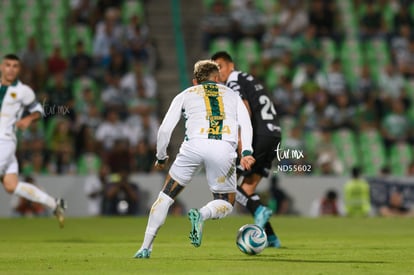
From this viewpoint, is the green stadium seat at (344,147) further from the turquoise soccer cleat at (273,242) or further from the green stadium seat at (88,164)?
the turquoise soccer cleat at (273,242)

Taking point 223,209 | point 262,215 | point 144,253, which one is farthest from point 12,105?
point 223,209

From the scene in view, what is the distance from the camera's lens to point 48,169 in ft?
74.1

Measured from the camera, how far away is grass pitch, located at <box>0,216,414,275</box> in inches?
404

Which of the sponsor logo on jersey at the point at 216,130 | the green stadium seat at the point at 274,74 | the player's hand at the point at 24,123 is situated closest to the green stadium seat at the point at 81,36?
the green stadium seat at the point at 274,74

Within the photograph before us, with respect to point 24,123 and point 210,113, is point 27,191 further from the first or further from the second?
point 210,113

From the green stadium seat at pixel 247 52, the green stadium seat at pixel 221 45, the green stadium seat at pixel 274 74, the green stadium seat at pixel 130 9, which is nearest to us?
the green stadium seat at pixel 274 74

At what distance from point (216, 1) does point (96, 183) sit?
21.1ft

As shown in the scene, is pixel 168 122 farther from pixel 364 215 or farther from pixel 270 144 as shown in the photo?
pixel 364 215

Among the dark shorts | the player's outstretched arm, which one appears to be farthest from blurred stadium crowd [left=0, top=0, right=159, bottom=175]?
the dark shorts

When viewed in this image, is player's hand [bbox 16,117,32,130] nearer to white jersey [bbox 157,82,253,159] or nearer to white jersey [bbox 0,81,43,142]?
white jersey [bbox 0,81,43,142]

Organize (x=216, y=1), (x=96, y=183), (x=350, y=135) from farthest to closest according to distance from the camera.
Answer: (x=216, y=1)
(x=350, y=135)
(x=96, y=183)

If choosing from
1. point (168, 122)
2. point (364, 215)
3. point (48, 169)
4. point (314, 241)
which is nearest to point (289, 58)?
point (364, 215)

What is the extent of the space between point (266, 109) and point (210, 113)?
9.07ft

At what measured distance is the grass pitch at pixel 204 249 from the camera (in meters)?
10.2
